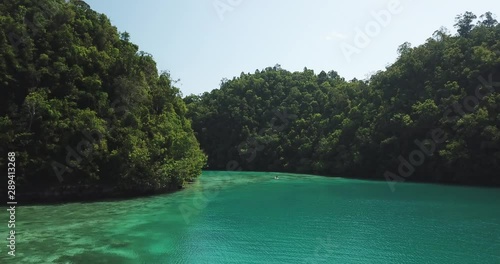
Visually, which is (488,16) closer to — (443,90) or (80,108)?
(443,90)

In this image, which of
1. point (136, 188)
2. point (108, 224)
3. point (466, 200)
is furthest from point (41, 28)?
point (466, 200)

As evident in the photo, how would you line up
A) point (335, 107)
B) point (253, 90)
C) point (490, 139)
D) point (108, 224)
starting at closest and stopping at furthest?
point (108, 224), point (490, 139), point (335, 107), point (253, 90)

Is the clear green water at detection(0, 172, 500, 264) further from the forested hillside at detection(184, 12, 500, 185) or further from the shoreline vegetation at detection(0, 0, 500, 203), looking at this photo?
the forested hillside at detection(184, 12, 500, 185)

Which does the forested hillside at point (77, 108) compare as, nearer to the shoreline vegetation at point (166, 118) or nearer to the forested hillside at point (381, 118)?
the shoreline vegetation at point (166, 118)

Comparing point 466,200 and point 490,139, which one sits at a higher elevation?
point 490,139

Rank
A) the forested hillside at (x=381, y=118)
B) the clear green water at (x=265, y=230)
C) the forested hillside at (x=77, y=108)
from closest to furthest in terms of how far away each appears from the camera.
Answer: the clear green water at (x=265, y=230), the forested hillside at (x=77, y=108), the forested hillside at (x=381, y=118)

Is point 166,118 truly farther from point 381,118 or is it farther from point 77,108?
point 381,118

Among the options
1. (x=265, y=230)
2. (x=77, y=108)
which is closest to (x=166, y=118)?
(x=77, y=108)

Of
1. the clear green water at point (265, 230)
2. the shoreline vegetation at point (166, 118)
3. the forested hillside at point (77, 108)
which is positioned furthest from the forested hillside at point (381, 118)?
the forested hillside at point (77, 108)
